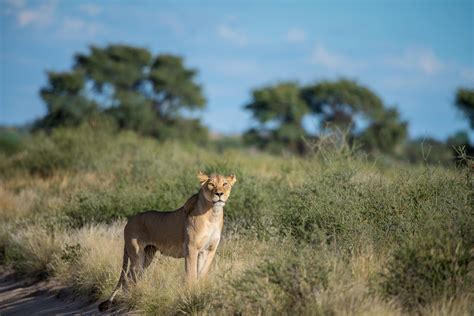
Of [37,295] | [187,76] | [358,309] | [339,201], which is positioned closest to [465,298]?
[358,309]

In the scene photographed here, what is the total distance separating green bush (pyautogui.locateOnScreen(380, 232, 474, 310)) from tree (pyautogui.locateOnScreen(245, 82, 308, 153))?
109ft

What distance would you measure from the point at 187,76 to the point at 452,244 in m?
36.8

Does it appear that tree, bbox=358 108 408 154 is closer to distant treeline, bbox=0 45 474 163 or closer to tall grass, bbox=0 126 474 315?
distant treeline, bbox=0 45 474 163

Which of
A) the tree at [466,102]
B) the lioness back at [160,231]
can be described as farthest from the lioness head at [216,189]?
the tree at [466,102]

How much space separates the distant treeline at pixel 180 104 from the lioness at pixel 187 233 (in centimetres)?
2982

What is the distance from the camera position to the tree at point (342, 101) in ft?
137

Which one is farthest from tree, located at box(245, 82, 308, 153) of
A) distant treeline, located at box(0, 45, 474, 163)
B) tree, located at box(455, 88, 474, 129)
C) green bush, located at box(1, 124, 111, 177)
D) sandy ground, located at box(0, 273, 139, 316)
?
sandy ground, located at box(0, 273, 139, 316)

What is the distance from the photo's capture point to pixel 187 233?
9.32 meters

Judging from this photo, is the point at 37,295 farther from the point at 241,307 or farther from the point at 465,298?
the point at 465,298

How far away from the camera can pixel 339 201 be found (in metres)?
10.3

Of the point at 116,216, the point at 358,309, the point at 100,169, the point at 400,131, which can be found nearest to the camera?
the point at 358,309

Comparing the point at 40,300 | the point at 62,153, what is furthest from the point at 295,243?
the point at 62,153

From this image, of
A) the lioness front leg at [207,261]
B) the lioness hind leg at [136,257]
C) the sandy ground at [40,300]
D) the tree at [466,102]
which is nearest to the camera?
the lioness front leg at [207,261]

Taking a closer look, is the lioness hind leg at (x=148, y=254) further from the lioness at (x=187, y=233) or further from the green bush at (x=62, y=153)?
the green bush at (x=62, y=153)
